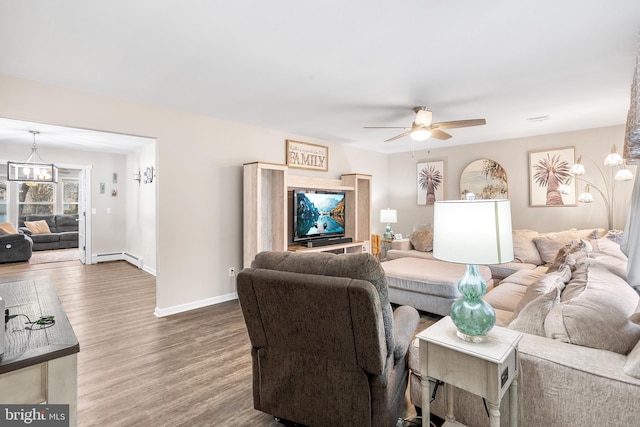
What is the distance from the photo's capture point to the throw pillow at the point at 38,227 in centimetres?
787

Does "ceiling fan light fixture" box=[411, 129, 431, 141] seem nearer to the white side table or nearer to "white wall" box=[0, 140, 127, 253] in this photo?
the white side table

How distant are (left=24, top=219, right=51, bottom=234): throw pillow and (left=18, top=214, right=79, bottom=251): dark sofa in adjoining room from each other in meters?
0.03

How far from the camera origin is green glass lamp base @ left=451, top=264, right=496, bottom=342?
4.64 ft

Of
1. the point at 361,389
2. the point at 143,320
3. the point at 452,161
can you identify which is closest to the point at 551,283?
the point at 361,389

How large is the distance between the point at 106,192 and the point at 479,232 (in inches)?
297

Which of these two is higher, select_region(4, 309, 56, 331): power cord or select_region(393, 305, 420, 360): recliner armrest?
select_region(4, 309, 56, 331): power cord

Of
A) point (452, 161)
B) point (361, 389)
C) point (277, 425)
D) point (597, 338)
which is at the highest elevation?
point (452, 161)

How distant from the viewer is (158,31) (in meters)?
2.02

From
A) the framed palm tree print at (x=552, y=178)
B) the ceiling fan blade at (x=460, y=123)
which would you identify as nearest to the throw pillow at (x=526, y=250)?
the framed palm tree print at (x=552, y=178)

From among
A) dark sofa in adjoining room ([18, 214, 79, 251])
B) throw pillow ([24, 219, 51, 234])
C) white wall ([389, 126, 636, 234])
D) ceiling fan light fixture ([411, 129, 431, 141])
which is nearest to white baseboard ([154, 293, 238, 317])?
ceiling fan light fixture ([411, 129, 431, 141])

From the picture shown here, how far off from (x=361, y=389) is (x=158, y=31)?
2.44 metres

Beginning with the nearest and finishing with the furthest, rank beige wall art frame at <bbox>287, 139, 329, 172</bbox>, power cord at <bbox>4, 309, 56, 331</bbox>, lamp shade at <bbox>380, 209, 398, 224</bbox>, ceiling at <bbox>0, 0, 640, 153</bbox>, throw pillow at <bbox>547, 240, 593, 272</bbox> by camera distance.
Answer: power cord at <bbox>4, 309, 56, 331</bbox> < ceiling at <bbox>0, 0, 640, 153</bbox> < throw pillow at <bbox>547, 240, 593, 272</bbox> < beige wall art frame at <bbox>287, 139, 329, 172</bbox> < lamp shade at <bbox>380, 209, 398, 224</bbox>

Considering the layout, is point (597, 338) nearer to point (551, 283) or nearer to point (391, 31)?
point (551, 283)

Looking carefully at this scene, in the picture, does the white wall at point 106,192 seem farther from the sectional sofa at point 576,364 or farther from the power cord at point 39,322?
the sectional sofa at point 576,364
